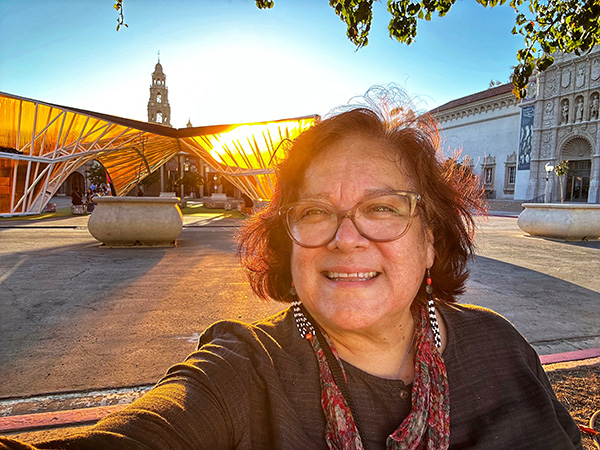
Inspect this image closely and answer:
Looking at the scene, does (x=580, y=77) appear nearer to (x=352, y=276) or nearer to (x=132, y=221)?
(x=132, y=221)

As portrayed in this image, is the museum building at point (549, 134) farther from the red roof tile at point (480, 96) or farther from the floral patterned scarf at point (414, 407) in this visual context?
the floral patterned scarf at point (414, 407)

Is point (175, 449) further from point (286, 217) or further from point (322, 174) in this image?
point (322, 174)

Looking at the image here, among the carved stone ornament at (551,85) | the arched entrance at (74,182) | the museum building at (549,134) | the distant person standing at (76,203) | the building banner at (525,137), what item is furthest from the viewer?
the arched entrance at (74,182)

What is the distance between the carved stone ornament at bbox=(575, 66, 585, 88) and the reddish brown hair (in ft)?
140

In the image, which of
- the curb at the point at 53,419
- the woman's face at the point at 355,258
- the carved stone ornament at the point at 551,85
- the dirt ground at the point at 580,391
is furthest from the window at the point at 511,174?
the curb at the point at 53,419

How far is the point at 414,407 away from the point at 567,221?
39.5 ft

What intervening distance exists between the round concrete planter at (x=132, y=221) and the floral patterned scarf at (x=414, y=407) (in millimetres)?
8006

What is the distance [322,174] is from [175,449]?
0.97 metres

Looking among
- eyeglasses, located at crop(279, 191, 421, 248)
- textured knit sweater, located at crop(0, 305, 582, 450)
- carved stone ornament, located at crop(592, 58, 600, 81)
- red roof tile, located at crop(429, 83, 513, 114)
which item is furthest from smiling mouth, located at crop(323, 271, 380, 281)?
red roof tile, located at crop(429, 83, 513, 114)

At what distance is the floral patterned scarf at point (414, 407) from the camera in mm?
1097

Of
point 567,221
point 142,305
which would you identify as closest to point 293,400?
point 142,305

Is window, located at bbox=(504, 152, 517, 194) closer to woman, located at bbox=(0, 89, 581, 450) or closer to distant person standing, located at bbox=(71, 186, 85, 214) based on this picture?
distant person standing, located at bbox=(71, 186, 85, 214)

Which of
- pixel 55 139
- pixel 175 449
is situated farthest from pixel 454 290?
pixel 55 139

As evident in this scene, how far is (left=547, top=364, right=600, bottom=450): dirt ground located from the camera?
2.28 meters
